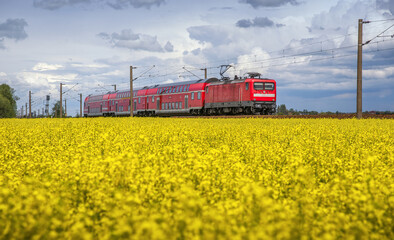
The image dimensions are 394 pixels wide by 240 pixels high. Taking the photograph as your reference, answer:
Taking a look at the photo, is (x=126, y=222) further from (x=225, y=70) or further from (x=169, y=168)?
(x=225, y=70)

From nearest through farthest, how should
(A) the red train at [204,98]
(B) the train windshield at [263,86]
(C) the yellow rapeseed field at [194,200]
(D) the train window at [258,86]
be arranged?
(C) the yellow rapeseed field at [194,200], (D) the train window at [258,86], (B) the train windshield at [263,86], (A) the red train at [204,98]

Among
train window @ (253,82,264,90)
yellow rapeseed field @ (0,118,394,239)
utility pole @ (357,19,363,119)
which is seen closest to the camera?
yellow rapeseed field @ (0,118,394,239)

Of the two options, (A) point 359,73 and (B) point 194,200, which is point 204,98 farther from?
(B) point 194,200

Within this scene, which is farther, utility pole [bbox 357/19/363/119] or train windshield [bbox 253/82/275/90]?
train windshield [bbox 253/82/275/90]

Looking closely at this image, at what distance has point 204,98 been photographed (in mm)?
39062

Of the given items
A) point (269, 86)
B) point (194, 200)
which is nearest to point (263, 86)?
point (269, 86)

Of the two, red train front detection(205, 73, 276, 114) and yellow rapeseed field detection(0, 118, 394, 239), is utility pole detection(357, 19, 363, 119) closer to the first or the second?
red train front detection(205, 73, 276, 114)

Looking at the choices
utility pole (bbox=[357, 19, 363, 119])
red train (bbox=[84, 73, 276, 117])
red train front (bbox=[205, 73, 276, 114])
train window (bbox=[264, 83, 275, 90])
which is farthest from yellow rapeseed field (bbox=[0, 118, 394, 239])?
train window (bbox=[264, 83, 275, 90])

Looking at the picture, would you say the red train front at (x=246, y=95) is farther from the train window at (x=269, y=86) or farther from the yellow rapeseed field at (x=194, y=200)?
the yellow rapeseed field at (x=194, y=200)

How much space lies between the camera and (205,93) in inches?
1527

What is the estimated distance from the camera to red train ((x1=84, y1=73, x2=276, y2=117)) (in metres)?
33.4

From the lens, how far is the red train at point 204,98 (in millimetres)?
33397

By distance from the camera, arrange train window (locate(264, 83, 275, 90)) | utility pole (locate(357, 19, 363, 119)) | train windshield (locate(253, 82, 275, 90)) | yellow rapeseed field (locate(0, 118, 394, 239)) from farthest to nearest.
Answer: train window (locate(264, 83, 275, 90)), train windshield (locate(253, 82, 275, 90)), utility pole (locate(357, 19, 363, 119)), yellow rapeseed field (locate(0, 118, 394, 239))

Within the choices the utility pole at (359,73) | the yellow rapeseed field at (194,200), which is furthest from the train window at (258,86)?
the yellow rapeseed field at (194,200)
